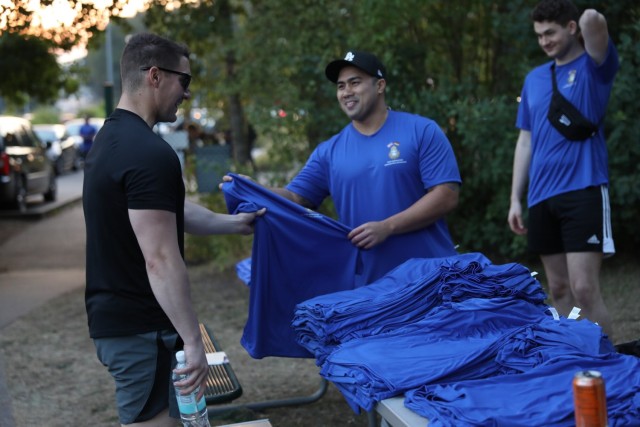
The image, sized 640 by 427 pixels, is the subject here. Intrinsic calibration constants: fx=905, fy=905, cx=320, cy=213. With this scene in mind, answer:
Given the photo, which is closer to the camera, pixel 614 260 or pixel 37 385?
pixel 37 385

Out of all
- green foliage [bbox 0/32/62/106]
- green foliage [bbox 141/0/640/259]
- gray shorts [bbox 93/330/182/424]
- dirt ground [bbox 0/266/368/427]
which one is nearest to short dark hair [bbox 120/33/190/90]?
gray shorts [bbox 93/330/182/424]

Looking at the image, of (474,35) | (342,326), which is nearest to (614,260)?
(474,35)

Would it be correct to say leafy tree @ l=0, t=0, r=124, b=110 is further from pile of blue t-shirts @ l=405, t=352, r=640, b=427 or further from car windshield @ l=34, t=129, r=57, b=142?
car windshield @ l=34, t=129, r=57, b=142

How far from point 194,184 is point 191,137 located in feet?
32.4

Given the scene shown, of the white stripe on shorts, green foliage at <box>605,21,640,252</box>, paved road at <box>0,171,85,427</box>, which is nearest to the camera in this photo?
the white stripe on shorts

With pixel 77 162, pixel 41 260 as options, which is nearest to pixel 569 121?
pixel 41 260

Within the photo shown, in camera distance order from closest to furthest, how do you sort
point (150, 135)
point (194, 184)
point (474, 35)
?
point (150, 135)
point (474, 35)
point (194, 184)

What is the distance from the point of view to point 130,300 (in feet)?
11.0

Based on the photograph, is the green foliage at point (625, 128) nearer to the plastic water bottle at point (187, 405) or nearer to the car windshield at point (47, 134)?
the plastic water bottle at point (187, 405)

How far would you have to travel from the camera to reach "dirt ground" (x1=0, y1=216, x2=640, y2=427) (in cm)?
610

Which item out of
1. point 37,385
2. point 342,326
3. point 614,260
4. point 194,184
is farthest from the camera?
point 194,184

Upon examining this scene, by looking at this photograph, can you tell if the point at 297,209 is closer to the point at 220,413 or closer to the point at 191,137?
the point at 220,413

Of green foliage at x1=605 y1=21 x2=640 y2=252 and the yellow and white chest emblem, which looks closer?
the yellow and white chest emblem

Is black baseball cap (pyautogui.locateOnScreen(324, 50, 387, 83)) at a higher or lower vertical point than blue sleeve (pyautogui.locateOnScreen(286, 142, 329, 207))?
higher
